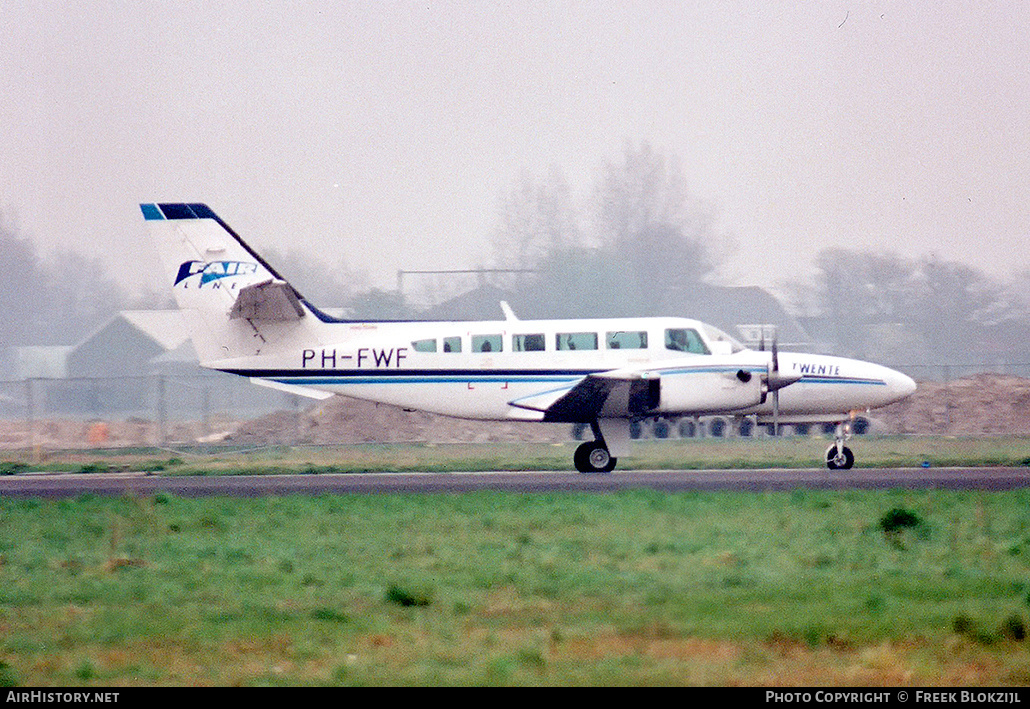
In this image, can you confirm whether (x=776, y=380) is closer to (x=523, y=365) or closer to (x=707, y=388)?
(x=707, y=388)

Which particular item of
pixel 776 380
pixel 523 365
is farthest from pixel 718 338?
pixel 523 365

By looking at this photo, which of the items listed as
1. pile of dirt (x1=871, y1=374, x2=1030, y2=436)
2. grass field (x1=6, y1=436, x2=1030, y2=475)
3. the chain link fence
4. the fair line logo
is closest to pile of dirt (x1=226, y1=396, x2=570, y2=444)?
the chain link fence

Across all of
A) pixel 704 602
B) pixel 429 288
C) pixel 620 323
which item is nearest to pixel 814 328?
pixel 429 288

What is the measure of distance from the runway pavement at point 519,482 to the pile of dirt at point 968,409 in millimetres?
18182

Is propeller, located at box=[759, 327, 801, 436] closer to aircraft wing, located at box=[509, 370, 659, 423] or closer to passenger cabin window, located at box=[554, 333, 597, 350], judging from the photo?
aircraft wing, located at box=[509, 370, 659, 423]

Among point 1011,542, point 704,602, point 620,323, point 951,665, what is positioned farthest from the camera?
point 620,323

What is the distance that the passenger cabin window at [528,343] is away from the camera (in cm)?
2805

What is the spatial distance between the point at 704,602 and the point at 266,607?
4.03 metres

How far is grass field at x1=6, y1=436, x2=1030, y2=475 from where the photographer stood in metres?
30.1

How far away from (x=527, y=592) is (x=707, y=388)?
1500 cm

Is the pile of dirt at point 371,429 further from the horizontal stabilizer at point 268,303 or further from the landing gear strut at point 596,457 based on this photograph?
the horizontal stabilizer at point 268,303

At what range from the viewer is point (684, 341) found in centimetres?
2777

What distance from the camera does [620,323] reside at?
91.9 ft
